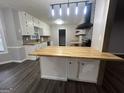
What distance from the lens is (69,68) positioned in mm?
2059

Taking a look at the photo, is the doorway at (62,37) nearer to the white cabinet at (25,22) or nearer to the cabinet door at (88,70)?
the white cabinet at (25,22)

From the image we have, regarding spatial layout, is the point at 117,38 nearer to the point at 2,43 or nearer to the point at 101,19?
the point at 101,19

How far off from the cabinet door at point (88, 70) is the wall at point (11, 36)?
3021mm

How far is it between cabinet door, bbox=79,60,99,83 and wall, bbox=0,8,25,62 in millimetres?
3021

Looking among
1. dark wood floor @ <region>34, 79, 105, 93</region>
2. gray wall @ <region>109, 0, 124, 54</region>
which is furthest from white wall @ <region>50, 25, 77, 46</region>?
dark wood floor @ <region>34, 79, 105, 93</region>

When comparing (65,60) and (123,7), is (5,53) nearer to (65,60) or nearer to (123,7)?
(65,60)

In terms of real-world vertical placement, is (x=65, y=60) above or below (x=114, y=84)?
above

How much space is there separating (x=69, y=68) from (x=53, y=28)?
6.49 metres

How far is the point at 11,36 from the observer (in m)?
3.32

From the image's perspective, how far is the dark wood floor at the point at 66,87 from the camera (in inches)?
68.0

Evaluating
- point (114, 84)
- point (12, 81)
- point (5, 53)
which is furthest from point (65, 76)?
point (5, 53)

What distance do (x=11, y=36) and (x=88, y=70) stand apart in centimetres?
353

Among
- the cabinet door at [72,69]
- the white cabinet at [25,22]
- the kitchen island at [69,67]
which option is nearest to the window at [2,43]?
the white cabinet at [25,22]

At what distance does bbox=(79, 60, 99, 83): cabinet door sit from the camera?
1882mm
